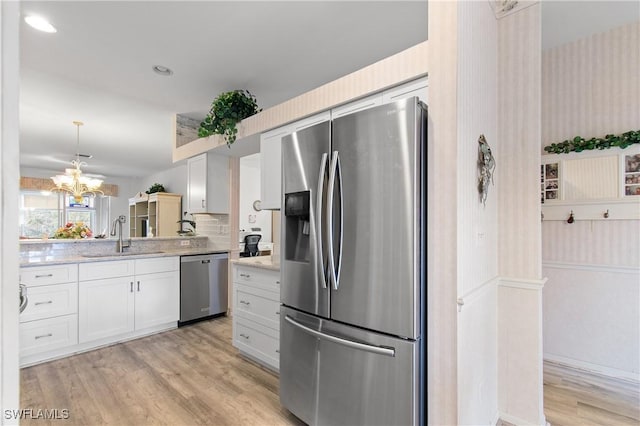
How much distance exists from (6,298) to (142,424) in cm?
195

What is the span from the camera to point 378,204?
1478 mm

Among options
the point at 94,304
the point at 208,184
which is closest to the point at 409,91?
the point at 208,184

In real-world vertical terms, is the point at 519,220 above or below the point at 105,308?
above

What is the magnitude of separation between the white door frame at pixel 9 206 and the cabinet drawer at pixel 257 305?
2.07 meters

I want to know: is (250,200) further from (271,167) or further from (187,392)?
(187,392)

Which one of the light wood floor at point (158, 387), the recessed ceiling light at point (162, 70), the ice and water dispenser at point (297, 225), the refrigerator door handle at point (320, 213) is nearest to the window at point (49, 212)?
the light wood floor at point (158, 387)

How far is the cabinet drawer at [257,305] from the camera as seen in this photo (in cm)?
248

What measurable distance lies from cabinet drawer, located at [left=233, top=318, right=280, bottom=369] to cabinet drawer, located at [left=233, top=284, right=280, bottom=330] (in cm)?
6

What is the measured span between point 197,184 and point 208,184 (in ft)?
0.84

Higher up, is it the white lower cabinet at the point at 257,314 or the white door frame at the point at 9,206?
the white door frame at the point at 9,206

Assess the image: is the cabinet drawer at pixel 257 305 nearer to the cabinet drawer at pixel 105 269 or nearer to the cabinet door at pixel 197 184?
the cabinet drawer at pixel 105 269

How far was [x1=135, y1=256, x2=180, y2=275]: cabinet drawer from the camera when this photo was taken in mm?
3297

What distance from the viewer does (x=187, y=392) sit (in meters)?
2.20

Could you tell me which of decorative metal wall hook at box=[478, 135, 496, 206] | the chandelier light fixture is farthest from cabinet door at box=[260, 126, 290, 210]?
the chandelier light fixture
